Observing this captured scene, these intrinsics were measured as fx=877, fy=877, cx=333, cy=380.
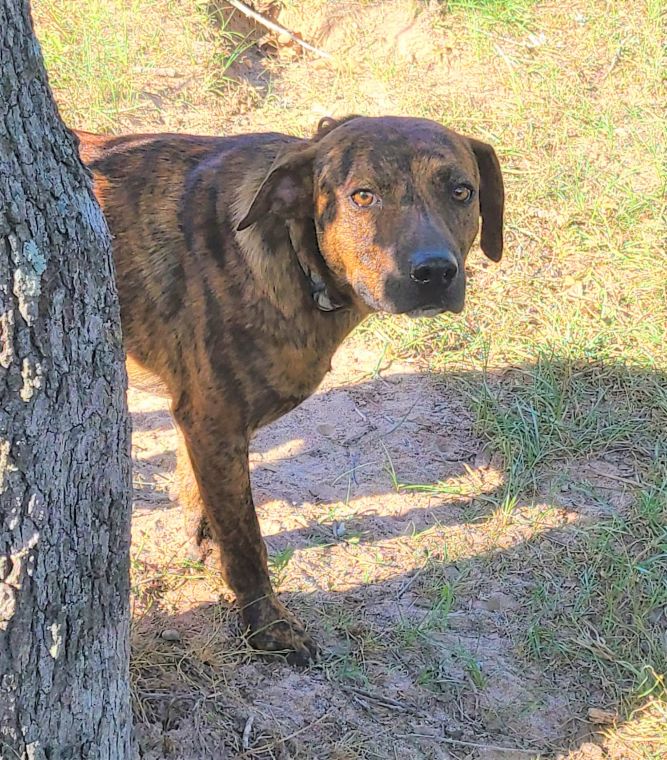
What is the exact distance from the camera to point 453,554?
3.58 metres

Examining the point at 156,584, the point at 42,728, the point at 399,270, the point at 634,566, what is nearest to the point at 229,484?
the point at 156,584

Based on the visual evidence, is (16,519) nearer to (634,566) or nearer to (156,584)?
(156,584)

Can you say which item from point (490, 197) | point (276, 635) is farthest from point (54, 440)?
point (490, 197)

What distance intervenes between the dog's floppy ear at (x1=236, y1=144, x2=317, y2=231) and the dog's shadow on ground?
1386 mm

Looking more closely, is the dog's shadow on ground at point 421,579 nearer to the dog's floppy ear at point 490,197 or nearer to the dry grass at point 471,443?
the dry grass at point 471,443

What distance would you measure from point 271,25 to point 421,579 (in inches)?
177

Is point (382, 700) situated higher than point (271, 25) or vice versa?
point (271, 25)

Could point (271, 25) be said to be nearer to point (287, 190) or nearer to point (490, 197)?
point (490, 197)

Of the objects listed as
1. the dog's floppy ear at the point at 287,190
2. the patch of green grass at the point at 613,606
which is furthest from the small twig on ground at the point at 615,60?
the dog's floppy ear at the point at 287,190

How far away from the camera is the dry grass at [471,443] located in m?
2.88

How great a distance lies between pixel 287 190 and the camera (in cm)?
271

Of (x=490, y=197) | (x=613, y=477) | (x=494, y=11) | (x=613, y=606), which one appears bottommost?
(x=613, y=606)

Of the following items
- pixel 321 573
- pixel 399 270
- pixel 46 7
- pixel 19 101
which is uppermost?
pixel 46 7

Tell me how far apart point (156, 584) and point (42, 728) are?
4.50ft
